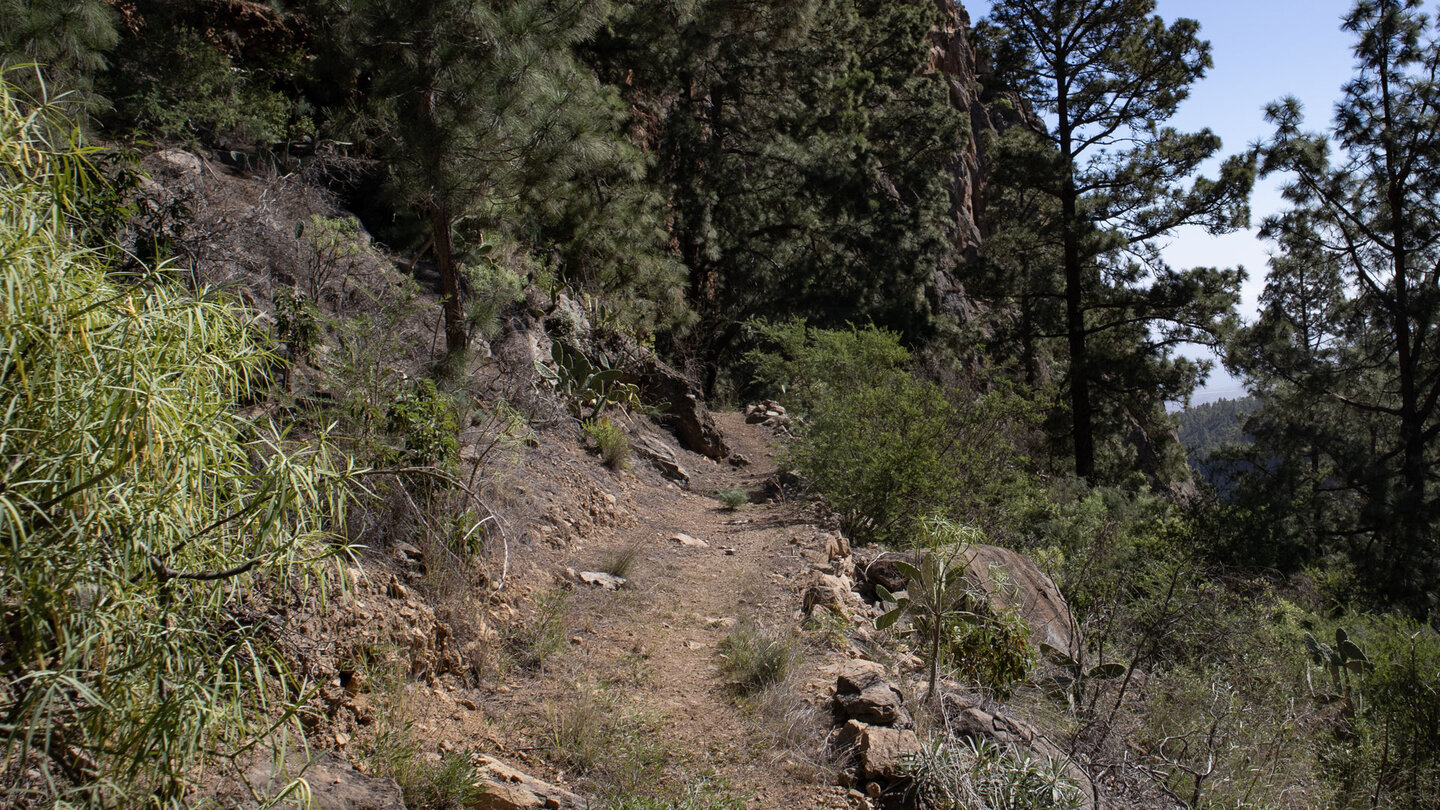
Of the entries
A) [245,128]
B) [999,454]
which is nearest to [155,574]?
[245,128]

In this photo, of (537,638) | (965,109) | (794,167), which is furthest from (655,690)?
(965,109)

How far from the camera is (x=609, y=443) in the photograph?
8016 mm

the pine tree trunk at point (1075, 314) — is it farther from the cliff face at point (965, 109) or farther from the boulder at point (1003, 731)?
the boulder at point (1003, 731)

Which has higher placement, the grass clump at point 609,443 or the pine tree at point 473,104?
the pine tree at point 473,104

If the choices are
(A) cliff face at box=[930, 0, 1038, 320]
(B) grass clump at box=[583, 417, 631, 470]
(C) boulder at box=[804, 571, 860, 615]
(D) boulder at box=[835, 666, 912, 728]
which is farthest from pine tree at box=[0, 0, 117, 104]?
(A) cliff face at box=[930, 0, 1038, 320]

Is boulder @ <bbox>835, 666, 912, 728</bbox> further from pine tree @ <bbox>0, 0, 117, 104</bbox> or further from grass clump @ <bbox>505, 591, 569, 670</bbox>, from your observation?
pine tree @ <bbox>0, 0, 117, 104</bbox>

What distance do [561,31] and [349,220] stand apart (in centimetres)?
231

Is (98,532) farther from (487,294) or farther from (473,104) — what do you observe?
(487,294)

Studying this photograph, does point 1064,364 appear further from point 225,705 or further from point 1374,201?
point 225,705

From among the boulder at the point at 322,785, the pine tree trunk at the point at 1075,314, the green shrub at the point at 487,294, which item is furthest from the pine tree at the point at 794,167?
the boulder at the point at 322,785

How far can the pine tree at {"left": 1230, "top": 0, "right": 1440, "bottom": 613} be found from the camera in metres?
12.9

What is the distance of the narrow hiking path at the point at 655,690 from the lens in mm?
3287

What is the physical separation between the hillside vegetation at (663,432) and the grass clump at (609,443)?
0.17 ft

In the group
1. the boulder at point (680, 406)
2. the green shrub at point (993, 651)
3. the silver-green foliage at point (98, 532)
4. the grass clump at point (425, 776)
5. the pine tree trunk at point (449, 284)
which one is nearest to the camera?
the silver-green foliage at point (98, 532)
